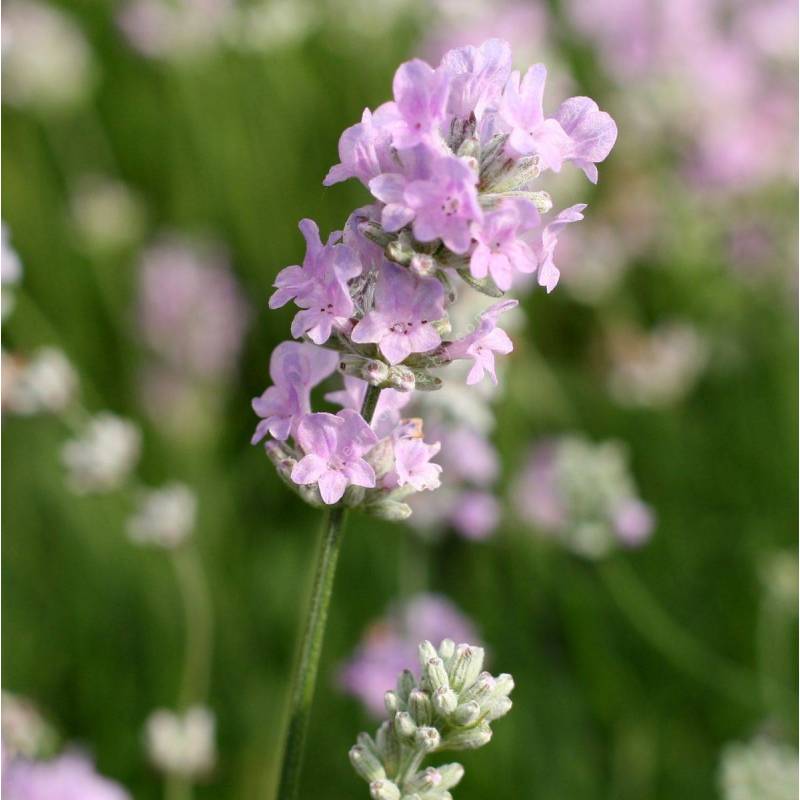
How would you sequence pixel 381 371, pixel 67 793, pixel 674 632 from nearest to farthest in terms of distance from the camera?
pixel 381 371
pixel 67 793
pixel 674 632

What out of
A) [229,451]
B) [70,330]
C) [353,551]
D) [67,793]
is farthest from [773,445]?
[67,793]

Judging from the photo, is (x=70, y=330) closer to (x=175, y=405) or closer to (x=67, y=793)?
(x=175, y=405)

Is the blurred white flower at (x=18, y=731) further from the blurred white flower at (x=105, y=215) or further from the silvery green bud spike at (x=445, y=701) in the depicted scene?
the blurred white flower at (x=105, y=215)

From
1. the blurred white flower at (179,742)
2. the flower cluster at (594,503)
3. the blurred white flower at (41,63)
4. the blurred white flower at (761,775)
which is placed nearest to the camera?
the blurred white flower at (179,742)

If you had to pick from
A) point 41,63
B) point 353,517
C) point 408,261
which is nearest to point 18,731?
point 408,261

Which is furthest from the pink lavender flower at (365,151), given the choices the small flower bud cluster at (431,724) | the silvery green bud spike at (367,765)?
the silvery green bud spike at (367,765)

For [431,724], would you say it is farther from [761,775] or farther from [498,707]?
[761,775]

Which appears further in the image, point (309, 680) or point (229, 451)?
point (229, 451)
